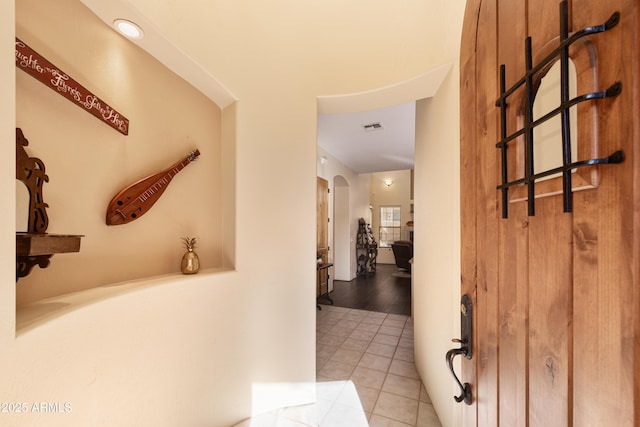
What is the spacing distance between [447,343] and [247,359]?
1325 mm

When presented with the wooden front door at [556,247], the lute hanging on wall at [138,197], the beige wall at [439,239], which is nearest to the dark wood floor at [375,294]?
the beige wall at [439,239]

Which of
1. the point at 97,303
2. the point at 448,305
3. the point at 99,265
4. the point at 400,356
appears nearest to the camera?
the point at 97,303

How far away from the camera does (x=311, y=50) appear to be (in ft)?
6.25

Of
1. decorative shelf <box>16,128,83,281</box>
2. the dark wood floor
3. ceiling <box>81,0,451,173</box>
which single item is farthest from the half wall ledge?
the dark wood floor

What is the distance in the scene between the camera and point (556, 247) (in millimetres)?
512

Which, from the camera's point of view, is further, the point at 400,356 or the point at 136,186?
the point at 400,356

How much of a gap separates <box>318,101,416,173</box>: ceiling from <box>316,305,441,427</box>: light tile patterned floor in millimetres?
2789

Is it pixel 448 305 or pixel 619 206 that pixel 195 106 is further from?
pixel 448 305

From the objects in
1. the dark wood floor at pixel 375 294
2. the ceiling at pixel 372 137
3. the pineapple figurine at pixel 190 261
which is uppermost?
the ceiling at pixel 372 137

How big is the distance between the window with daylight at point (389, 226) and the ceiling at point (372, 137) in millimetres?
3649

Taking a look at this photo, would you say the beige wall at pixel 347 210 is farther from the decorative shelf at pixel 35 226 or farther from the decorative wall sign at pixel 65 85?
the decorative shelf at pixel 35 226

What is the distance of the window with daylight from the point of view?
9.14m

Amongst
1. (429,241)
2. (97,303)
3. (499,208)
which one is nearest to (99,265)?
(97,303)

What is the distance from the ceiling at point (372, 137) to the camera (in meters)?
3.21
